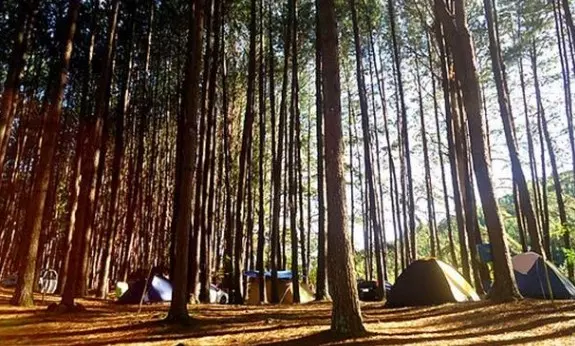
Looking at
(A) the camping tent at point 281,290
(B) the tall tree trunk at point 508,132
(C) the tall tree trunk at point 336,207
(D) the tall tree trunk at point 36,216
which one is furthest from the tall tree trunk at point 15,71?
(B) the tall tree trunk at point 508,132

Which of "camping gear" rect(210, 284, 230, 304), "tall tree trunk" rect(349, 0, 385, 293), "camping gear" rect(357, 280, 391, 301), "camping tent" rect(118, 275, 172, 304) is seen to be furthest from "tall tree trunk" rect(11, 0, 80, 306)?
"camping gear" rect(357, 280, 391, 301)

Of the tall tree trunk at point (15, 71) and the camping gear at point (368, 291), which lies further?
the camping gear at point (368, 291)

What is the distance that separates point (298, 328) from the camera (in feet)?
23.1

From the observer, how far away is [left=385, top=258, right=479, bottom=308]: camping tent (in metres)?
10.7

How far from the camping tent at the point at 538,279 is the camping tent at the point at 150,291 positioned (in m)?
9.86

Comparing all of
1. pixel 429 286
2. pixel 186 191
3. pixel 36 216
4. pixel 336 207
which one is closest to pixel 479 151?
pixel 429 286

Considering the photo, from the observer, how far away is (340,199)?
20.9 feet

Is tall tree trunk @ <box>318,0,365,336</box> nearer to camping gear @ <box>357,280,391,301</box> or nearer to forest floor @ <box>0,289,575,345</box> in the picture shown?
forest floor @ <box>0,289,575,345</box>

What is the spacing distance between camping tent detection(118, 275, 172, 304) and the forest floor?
3703 millimetres

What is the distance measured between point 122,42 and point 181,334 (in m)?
15.5

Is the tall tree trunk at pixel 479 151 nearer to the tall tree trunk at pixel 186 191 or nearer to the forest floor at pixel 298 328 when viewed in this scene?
the forest floor at pixel 298 328

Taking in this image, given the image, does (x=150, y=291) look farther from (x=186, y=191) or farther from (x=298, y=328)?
(x=298, y=328)

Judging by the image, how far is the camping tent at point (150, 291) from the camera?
500 inches

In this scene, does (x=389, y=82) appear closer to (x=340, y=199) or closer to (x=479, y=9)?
(x=479, y=9)
